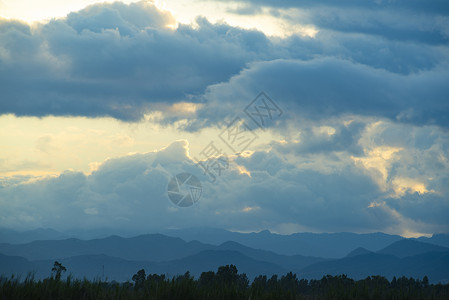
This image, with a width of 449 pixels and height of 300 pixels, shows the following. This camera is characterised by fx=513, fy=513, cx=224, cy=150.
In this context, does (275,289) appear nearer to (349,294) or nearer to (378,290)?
(349,294)

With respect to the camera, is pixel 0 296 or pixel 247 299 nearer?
pixel 0 296

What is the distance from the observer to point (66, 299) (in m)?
29.9

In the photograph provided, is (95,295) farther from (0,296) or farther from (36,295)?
(0,296)

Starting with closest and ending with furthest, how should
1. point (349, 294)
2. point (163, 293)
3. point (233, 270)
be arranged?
1. point (163, 293)
2. point (349, 294)
3. point (233, 270)

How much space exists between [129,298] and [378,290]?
53.8ft

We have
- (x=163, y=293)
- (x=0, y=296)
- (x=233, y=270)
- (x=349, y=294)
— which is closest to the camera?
(x=0, y=296)

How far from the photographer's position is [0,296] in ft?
93.4

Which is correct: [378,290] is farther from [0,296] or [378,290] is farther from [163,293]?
[0,296]

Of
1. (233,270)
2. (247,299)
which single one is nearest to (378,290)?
(247,299)

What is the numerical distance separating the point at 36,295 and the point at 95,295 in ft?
10.8

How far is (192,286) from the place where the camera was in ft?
104

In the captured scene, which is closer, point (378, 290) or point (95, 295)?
point (95, 295)

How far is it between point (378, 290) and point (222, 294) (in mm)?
10710

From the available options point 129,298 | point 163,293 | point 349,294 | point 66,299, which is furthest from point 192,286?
point 349,294
